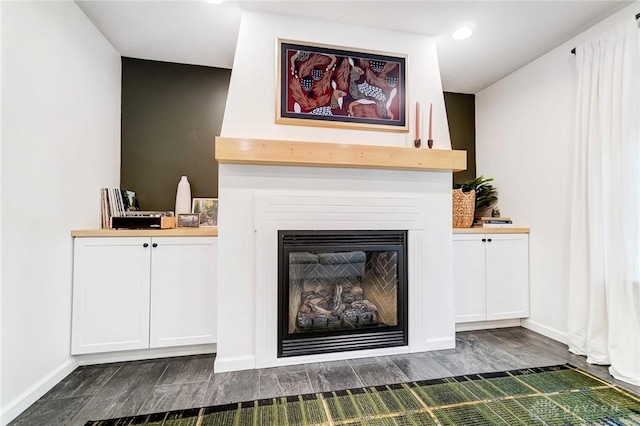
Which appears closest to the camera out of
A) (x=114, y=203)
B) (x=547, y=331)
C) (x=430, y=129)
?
(x=430, y=129)

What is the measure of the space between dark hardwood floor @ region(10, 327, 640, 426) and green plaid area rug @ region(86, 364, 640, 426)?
9 cm

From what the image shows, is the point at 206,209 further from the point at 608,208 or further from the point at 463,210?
the point at 608,208

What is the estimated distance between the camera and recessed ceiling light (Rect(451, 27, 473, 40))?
2.33m

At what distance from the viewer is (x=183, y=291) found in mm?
2229

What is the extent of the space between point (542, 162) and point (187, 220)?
3.17 metres

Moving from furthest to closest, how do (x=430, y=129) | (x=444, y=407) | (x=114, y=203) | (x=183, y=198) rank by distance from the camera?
(x=183, y=198) < (x=114, y=203) < (x=430, y=129) < (x=444, y=407)

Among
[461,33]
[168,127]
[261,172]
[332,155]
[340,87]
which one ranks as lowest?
[261,172]

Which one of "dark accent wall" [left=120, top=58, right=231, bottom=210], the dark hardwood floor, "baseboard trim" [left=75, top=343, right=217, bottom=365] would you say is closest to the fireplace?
the dark hardwood floor

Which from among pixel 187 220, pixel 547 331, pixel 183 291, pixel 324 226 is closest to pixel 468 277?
pixel 547 331

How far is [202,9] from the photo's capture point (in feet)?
6.95

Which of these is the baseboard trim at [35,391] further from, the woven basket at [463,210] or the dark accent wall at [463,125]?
the dark accent wall at [463,125]

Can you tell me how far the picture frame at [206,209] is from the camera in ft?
9.25

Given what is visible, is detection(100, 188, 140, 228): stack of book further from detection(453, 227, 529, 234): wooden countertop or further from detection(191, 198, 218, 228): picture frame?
detection(453, 227, 529, 234): wooden countertop

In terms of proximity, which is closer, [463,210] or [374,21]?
[374,21]
